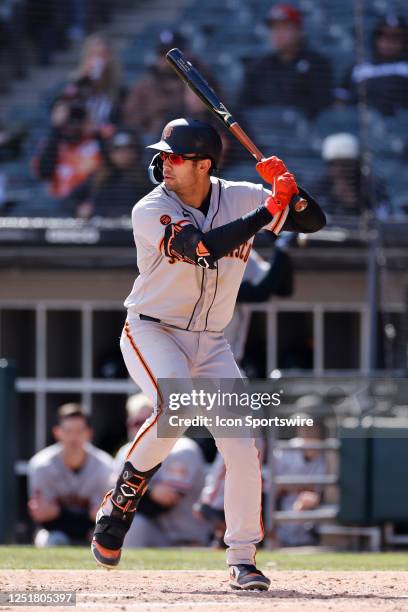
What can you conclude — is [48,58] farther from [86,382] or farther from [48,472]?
[48,472]

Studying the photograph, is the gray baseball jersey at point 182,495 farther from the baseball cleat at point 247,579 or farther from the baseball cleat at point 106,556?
the baseball cleat at point 247,579

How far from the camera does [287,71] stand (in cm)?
1074

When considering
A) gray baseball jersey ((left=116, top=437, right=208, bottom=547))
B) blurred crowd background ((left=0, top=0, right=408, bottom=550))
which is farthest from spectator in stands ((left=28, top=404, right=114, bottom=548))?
blurred crowd background ((left=0, top=0, right=408, bottom=550))

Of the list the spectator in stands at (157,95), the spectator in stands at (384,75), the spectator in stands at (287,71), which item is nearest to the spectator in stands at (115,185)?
the spectator in stands at (157,95)

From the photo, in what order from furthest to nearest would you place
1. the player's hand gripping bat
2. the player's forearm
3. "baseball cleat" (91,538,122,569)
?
the player's hand gripping bat
"baseball cleat" (91,538,122,569)
the player's forearm

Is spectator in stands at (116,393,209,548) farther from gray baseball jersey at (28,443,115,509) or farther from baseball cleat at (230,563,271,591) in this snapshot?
baseball cleat at (230,563,271,591)

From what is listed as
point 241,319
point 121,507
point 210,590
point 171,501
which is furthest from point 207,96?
point 171,501

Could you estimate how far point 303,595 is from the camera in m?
4.60

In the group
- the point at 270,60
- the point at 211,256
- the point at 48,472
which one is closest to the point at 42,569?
the point at 211,256

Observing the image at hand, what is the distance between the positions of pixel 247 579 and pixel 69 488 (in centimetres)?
409

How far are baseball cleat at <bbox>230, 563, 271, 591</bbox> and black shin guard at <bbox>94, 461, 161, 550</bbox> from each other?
0.45 meters

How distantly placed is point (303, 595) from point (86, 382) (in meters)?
6.60

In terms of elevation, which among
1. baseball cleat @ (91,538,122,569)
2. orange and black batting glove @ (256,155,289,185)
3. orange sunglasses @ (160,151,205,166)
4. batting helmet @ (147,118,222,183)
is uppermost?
batting helmet @ (147,118,222,183)

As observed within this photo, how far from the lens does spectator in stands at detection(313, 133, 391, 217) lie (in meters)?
10.3
